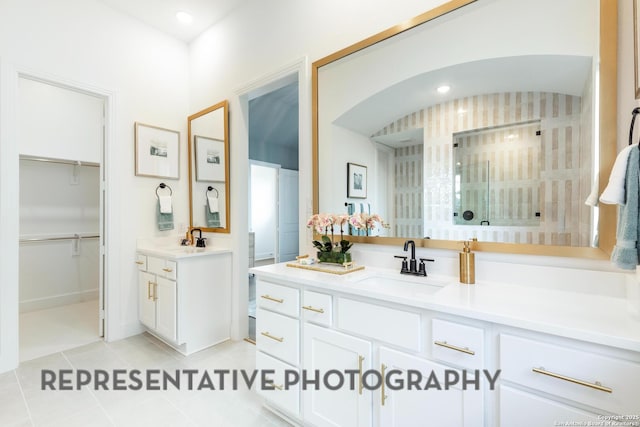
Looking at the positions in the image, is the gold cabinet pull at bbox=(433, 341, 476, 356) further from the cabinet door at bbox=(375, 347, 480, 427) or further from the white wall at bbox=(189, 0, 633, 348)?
the white wall at bbox=(189, 0, 633, 348)

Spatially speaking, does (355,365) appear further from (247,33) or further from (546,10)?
(247,33)

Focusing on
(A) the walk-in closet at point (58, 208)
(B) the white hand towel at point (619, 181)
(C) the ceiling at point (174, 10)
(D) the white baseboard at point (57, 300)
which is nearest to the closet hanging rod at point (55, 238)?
(A) the walk-in closet at point (58, 208)

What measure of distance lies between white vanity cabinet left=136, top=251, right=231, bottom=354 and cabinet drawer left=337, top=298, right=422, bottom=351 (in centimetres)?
172

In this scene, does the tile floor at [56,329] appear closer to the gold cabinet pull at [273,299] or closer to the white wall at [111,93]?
the white wall at [111,93]

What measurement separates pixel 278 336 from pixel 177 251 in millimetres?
1625

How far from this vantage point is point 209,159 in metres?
3.16

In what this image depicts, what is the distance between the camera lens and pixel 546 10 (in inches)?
51.5

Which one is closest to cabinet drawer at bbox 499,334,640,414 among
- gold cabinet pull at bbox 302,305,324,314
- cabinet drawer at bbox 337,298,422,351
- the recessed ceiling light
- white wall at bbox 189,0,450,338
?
cabinet drawer at bbox 337,298,422,351

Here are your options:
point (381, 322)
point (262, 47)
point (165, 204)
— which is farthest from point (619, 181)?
point (165, 204)

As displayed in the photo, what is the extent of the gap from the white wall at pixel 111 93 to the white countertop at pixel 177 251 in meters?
0.13

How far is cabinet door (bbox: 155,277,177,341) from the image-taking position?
2547 mm

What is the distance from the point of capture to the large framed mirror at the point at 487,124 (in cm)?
124

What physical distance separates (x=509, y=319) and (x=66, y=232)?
502 cm

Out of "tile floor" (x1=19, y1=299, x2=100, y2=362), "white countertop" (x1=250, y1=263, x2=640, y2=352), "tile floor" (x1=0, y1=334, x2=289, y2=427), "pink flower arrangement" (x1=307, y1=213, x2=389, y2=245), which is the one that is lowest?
"tile floor" (x1=0, y1=334, x2=289, y2=427)
